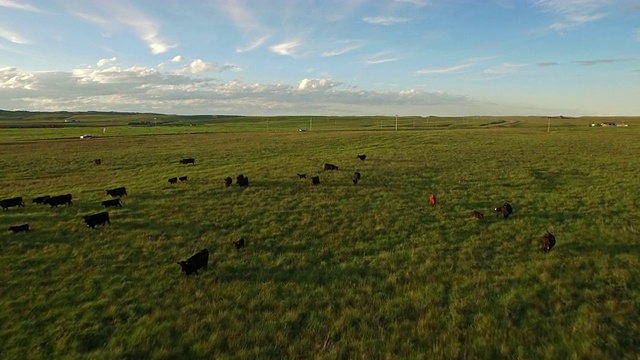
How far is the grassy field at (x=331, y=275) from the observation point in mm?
8844

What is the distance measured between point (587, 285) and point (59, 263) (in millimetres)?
17593

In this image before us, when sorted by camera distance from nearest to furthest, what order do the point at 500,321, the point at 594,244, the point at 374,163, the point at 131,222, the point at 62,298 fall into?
the point at 500,321 → the point at 62,298 → the point at 594,244 → the point at 131,222 → the point at 374,163

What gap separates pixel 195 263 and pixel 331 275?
4636mm

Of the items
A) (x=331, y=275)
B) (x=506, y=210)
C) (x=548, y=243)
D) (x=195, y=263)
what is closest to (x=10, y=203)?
(x=195, y=263)

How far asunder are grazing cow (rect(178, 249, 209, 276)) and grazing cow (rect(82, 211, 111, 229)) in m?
7.71

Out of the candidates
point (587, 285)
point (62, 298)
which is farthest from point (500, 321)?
point (62, 298)

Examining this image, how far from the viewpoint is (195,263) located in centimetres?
1279

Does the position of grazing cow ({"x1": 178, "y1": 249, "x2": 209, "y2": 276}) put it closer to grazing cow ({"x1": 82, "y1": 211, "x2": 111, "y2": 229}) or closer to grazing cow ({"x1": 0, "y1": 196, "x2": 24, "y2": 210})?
grazing cow ({"x1": 82, "y1": 211, "x2": 111, "y2": 229})

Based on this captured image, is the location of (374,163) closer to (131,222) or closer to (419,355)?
(131,222)

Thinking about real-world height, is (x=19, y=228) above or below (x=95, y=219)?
below

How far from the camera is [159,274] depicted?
12.6 metres

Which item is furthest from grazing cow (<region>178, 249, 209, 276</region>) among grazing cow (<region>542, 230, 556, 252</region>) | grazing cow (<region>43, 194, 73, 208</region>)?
grazing cow (<region>43, 194, 73, 208</region>)

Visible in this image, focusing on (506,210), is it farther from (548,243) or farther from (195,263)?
(195,263)

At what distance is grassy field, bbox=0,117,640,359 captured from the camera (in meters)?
8.84
